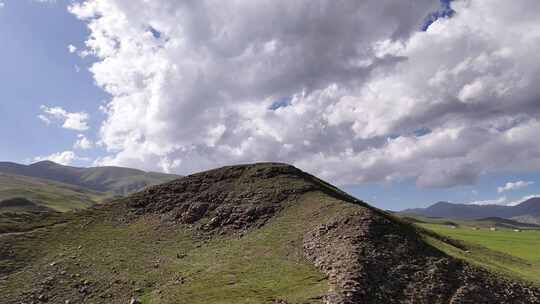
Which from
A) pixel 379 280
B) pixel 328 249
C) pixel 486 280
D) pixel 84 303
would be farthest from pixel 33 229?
pixel 486 280

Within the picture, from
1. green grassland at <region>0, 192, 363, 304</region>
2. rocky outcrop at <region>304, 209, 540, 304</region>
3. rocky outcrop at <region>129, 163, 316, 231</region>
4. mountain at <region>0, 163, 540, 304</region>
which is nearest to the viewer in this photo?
rocky outcrop at <region>304, 209, 540, 304</region>

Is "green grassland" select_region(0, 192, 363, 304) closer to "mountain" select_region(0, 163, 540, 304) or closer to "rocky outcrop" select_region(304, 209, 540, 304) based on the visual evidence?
"mountain" select_region(0, 163, 540, 304)

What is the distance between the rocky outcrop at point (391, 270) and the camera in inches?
1259

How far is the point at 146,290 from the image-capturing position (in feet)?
121

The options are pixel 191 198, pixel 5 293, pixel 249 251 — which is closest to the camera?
pixel 5 293

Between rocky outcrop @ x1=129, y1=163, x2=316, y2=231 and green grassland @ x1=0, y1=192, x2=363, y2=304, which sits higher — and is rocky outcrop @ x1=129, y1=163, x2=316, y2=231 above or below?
above

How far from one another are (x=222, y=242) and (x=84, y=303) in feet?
51.8

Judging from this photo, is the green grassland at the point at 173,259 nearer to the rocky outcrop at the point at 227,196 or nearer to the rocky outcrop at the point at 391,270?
the rocky outcrop at the point at 391,270

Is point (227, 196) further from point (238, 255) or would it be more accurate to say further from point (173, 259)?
point (238, 255)

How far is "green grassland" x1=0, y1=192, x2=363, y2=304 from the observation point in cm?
3369

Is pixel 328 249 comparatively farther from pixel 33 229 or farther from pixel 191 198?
pixel 33 229

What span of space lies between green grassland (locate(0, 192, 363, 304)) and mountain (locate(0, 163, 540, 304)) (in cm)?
13

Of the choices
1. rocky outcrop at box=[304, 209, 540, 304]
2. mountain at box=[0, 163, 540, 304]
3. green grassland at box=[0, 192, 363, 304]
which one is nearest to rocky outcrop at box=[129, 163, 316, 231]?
mountain at box=[0, 163, 540, 304]

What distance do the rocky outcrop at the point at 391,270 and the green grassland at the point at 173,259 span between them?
6.31 ft
